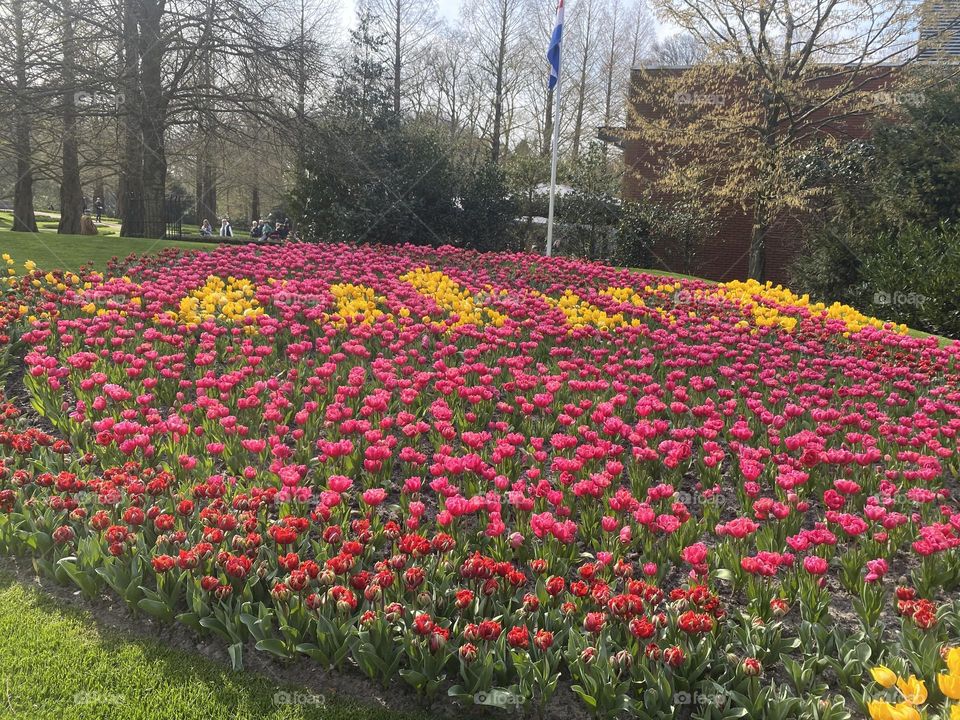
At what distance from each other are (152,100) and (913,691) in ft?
58.3

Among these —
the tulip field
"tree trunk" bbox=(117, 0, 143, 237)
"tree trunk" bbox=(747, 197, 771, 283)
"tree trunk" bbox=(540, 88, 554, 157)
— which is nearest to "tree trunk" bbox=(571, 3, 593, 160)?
"tree trunk" bbox=(540, 88, 554, 157)

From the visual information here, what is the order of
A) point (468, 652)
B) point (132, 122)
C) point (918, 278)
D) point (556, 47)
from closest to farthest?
point (468, 652) → point (918, 278) → point (556, 47) → point (132, 122)

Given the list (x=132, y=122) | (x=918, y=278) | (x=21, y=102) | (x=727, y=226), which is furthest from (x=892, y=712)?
(x=727, y=226)

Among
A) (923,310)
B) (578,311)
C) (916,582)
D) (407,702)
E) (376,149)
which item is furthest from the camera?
(376,149)

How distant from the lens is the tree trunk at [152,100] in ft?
52.4

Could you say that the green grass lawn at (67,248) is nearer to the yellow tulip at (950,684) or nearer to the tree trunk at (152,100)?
the tree trunk at (152,100)

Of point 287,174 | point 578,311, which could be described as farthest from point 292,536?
point 287,174

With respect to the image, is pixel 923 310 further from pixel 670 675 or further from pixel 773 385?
pixel 670 675

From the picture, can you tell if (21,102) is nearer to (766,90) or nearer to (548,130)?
(766,90)

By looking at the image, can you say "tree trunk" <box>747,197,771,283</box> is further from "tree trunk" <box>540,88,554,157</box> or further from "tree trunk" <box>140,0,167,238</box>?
"tree trunk" <box>540,88,554,157</box>

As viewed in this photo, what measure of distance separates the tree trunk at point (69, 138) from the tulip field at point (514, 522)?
33.2 feet

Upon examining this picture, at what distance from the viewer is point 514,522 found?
4.19 m

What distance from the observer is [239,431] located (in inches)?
175

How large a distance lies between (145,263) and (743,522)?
9.36 metres
